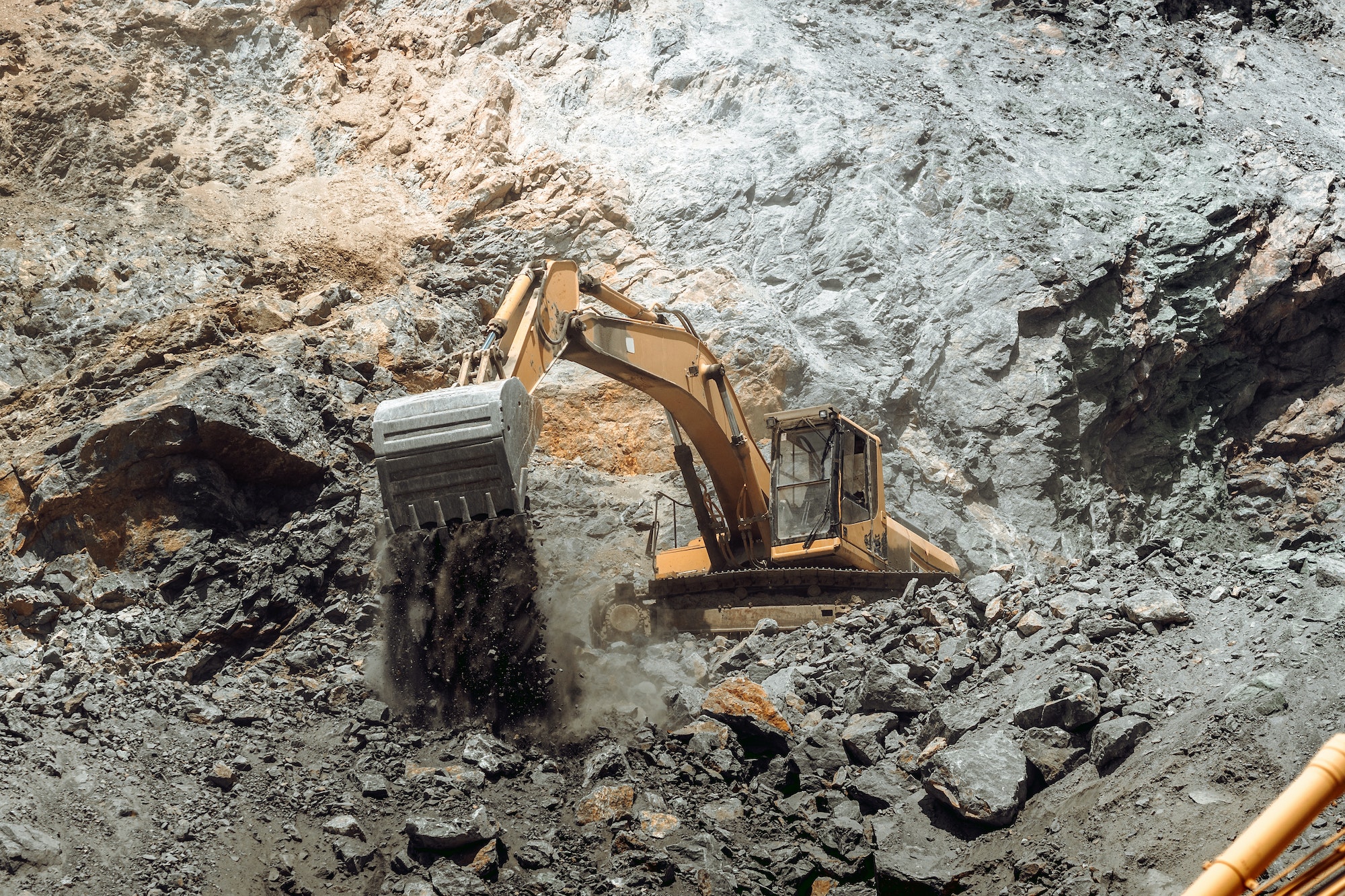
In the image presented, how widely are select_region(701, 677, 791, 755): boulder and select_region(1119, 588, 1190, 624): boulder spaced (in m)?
2.28

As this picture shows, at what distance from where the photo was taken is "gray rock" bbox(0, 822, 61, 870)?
5121 mm

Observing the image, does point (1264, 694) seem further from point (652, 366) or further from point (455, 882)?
point (652, 366)

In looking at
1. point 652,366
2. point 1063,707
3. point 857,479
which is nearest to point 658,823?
point 1063,707

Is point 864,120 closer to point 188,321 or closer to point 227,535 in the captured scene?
point 188,321

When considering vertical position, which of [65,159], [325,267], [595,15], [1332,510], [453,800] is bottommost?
[1332,510]

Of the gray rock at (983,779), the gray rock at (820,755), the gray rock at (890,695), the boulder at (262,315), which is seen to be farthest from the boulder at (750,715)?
the boulder at (262,315)

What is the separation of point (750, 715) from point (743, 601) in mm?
2450

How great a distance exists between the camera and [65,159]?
12281mm

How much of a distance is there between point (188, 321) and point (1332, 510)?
13.6 metres

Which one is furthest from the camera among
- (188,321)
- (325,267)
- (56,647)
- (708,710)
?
(325,267)

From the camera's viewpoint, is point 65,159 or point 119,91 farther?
point 119,91

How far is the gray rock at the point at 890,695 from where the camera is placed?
621cm

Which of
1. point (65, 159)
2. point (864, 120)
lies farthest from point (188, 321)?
point (864, 120)

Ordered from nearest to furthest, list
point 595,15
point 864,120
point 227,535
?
point 227,535, point 864,120, point 595,15
